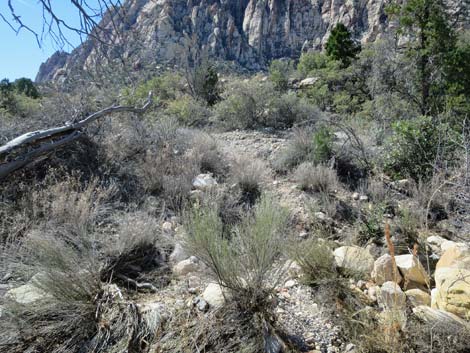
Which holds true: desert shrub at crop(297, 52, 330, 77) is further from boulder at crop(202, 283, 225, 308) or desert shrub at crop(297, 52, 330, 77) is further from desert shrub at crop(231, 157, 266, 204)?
boulder at crop(202, 283, 225, 308)

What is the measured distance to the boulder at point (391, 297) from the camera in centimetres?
199

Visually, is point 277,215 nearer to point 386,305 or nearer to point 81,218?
point 386,305

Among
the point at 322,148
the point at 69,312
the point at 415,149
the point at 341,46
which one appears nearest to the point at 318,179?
the point at 322,148

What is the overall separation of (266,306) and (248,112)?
6.25 metres

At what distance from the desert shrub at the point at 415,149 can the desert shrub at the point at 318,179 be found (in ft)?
3.48

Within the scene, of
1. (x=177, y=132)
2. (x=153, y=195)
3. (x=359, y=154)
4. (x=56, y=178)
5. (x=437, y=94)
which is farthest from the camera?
(x=437, y=94)

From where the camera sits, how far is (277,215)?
203cm

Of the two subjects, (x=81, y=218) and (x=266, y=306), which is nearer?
(x=266, y=306)

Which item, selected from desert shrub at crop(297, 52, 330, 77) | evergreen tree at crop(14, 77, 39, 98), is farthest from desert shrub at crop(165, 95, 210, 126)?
evergreen tree at crop(14, 77, 39, 98)

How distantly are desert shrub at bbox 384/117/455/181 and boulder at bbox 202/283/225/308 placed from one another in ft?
11.9

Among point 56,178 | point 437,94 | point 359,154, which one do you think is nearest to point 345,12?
point 437,94

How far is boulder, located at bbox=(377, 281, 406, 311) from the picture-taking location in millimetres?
1986

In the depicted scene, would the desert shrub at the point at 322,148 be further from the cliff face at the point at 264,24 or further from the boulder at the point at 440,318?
the cliff face at the point at 264,24

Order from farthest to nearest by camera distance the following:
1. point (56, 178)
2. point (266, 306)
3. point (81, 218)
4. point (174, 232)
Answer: point (56, 178) < point (174, 232) < point (81, 218) < point (266, 306)
